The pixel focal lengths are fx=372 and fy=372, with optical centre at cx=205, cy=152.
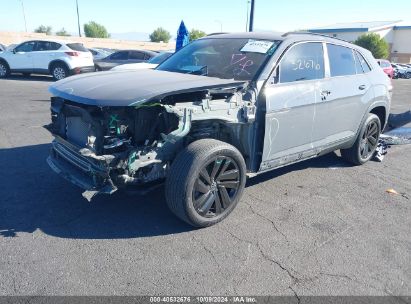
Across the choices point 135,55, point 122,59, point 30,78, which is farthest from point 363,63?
point 30,78

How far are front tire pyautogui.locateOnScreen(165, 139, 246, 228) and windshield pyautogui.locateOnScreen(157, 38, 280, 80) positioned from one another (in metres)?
0.96

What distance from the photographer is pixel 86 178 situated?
3.54 m

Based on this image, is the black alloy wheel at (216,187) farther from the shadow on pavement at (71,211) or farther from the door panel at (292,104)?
the door panel at (292,104)

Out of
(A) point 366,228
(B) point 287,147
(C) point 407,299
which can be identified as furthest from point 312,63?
(C) point 407,299

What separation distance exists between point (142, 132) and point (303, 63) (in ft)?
6.97

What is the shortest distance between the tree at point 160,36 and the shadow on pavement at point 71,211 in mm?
80622

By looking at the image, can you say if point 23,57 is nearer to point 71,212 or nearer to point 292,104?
point 71,212

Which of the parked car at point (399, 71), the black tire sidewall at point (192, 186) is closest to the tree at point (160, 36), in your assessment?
the parked car at point (399, 71)

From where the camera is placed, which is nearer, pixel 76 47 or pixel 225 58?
pixel 225 58

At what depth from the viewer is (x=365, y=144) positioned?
5.79 metres

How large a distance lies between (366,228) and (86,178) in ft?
9.35

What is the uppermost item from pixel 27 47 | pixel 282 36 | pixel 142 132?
pixel 282 36

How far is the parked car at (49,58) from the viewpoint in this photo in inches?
610

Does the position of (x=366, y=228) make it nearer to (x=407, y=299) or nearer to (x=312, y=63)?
(x=407, y=299)
